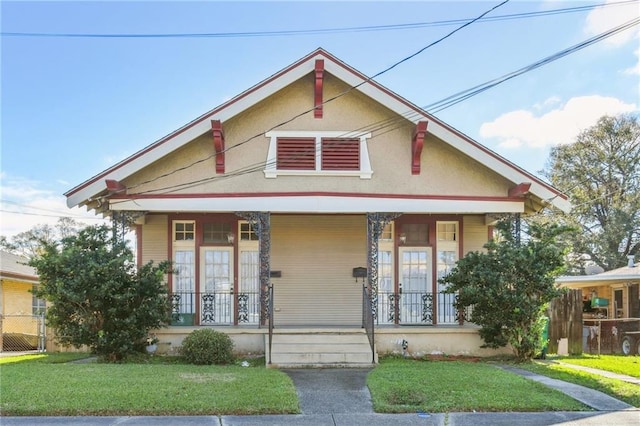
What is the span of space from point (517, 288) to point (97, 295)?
30.2 ft

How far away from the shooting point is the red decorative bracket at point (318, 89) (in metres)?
14.1

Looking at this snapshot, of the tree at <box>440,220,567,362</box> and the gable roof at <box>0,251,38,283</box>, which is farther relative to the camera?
the gable roof at <box>0,251,38,283</box>

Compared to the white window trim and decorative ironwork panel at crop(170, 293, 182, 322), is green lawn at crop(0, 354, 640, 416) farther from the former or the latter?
the white window trim

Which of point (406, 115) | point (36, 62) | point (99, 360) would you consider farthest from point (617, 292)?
point (36, 62)

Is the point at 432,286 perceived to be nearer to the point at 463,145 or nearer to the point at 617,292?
the point at 463,145

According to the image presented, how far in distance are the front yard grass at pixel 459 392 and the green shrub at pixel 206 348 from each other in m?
3.32

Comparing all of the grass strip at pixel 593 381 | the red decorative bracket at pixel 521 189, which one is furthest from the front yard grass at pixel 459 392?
the red decorative bracket at pixel 521 189

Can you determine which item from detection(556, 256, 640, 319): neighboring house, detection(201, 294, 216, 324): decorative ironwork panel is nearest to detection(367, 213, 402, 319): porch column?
detection(201, 294, 216, 324): decorative ironwork panel

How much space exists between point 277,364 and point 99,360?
389 centimetres

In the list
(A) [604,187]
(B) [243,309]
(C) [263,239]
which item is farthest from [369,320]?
(A) [604,187]

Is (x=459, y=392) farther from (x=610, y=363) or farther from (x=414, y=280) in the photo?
(x=414, y=280)

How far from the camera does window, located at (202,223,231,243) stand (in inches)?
608

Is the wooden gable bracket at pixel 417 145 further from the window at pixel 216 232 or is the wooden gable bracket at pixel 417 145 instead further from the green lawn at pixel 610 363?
the green lawn at pixel 610 363

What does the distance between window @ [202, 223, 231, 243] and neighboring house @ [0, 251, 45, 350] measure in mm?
7639
